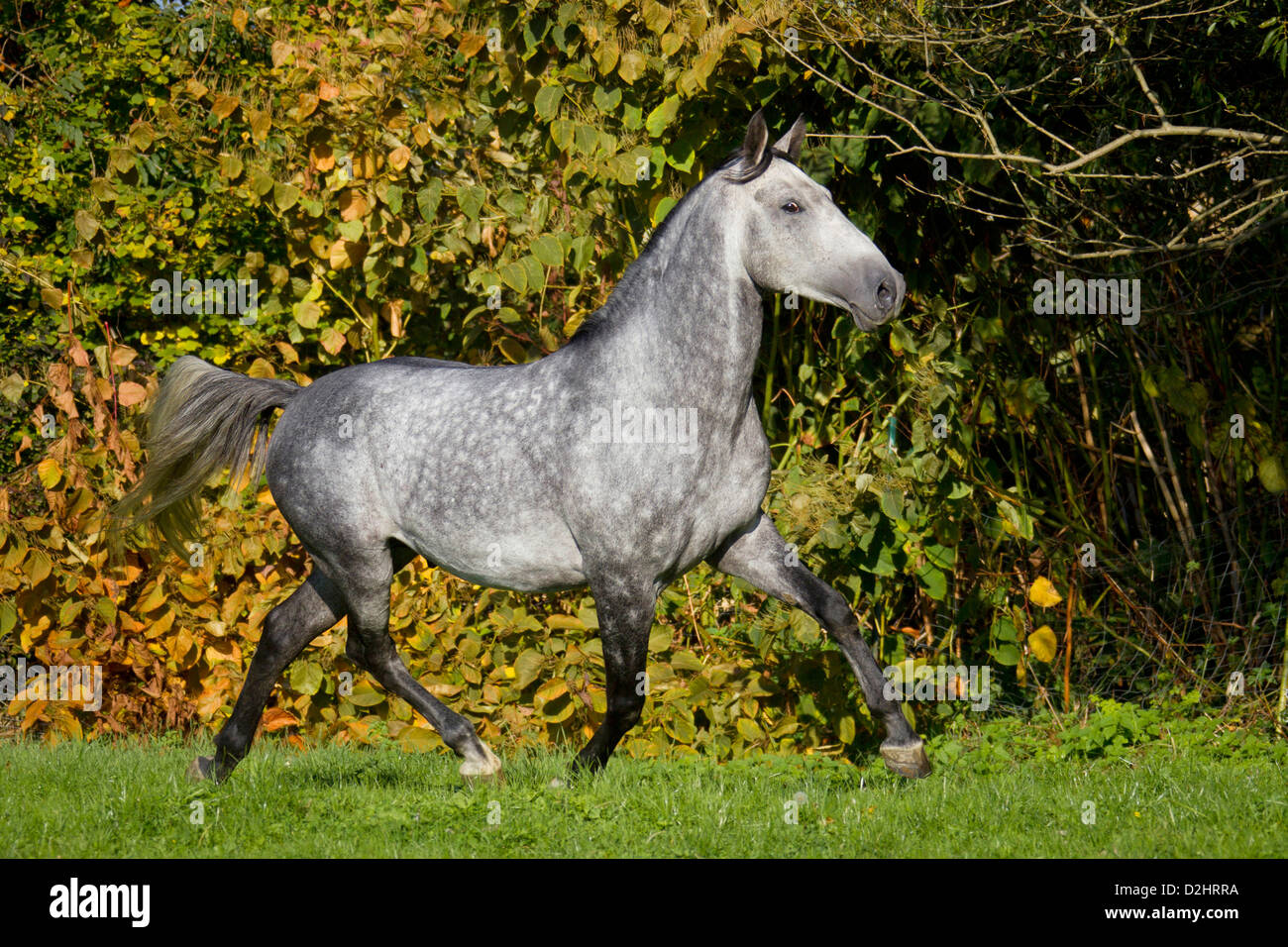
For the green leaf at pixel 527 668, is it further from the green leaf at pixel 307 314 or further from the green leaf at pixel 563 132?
the green leaf at pixel 563 132

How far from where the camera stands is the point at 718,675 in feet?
20.3

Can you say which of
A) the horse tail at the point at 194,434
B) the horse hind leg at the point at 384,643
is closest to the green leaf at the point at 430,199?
the horse tail at the point at 194,434

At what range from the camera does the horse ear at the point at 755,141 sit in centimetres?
425

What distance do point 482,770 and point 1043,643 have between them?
105 inches

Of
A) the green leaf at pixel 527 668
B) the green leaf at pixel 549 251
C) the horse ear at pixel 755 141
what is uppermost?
the horse ear at pixel 755 141

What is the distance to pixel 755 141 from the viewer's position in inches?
169

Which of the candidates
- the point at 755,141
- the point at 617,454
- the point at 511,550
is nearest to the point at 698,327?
the point at 617,454

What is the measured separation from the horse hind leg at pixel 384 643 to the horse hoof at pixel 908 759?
140 centimetres

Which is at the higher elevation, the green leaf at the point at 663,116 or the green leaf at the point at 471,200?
the green leaf at the point at 663,116

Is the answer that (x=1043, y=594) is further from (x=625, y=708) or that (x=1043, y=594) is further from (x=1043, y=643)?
(x=625, y=708)

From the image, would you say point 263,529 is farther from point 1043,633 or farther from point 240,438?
point 1043,633

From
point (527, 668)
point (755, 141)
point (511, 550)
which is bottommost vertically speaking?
point (527, 668)

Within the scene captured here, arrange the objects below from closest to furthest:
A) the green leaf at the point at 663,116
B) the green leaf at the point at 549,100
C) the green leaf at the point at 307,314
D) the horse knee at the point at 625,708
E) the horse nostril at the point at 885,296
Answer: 1. the horse nostril at the point at 885,296
2. the horse knee at the point at 625,708
3. the green leaf at the point at 663,116
4. the green leaf at the point at 549,100
5. the green leaf at the point at 307,314

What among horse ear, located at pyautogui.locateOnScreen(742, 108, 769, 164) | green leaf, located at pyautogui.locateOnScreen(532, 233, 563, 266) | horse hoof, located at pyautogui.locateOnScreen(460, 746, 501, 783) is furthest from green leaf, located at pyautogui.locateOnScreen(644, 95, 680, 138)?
horse hoof, located at pyautogui.locateOnScreen(460, 746, 501, 783)
